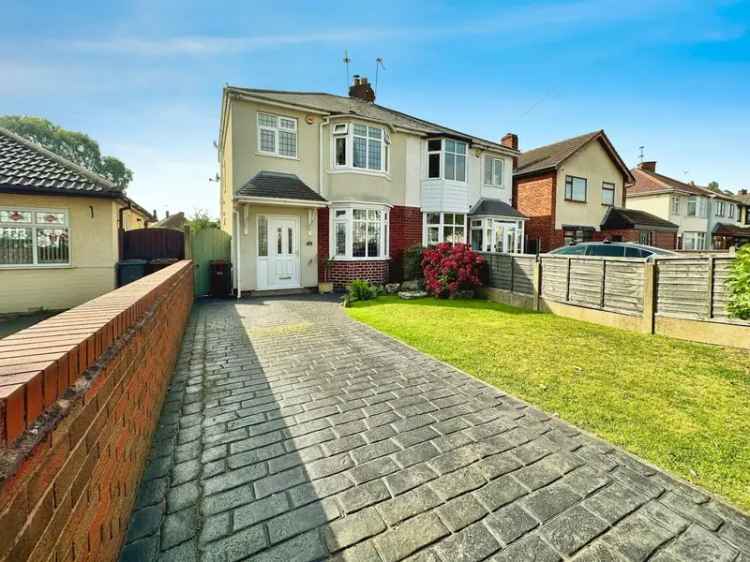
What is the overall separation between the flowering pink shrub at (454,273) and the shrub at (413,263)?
1659 millimetres

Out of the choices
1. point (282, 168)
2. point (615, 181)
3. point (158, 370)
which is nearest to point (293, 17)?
point (282, 168)

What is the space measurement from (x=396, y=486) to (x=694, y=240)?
4335 cm

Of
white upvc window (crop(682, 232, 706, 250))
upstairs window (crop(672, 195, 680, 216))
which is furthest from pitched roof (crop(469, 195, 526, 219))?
white upvc window (crop(682, 232, 706, 250))

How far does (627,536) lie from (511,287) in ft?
31.2

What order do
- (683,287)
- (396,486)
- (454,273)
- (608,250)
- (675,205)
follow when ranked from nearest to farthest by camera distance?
1. (396,486)
2. (683,287)
3. (608,250)
4. (454,273)
5. (675,205)

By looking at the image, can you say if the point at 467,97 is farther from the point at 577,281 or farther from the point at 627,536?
the point at 627,536

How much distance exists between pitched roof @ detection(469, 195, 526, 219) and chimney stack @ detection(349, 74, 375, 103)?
318 inches

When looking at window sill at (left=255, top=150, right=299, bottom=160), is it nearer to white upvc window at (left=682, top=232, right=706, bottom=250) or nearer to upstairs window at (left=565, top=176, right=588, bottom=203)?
upstairs window at (left=565, top=176, right=588, bottom=203)

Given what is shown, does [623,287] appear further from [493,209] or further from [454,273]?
[493,209]

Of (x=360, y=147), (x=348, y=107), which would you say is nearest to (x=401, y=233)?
(x=360, y=147)

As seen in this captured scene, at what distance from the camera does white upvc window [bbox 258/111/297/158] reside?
1277 cm

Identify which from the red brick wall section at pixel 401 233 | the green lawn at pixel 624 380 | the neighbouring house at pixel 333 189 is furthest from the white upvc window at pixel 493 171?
the green lawn at pixel 624 380

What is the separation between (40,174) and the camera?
10258 millimetres

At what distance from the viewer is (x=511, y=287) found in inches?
440
